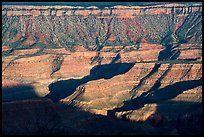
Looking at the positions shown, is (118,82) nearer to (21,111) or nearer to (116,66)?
(116,66)

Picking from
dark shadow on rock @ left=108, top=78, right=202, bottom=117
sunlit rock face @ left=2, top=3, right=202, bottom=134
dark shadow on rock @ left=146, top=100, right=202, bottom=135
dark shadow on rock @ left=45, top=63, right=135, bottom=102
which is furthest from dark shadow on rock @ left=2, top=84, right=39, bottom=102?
dark shadow on rock @ left=146, top=100, right=202, bottom=135

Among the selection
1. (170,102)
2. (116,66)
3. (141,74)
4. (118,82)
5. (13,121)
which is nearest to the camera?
(13,121)

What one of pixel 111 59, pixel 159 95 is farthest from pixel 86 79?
pixel 159 95

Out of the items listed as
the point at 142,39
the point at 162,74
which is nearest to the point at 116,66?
the point at 162,74

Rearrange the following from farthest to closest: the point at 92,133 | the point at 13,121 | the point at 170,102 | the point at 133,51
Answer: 1. the point at 133,51
2. the point at 170,102
3. the point at 13,121
4. the point at 92,133

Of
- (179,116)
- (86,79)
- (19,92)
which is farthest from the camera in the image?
(86,79)

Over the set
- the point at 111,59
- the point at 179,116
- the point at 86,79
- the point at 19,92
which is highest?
the point at 179,116

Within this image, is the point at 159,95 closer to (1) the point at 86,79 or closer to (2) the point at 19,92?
(2) the point at 19,92

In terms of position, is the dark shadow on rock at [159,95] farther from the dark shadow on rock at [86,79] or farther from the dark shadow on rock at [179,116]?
the dark shadow on rock at [86,79]
